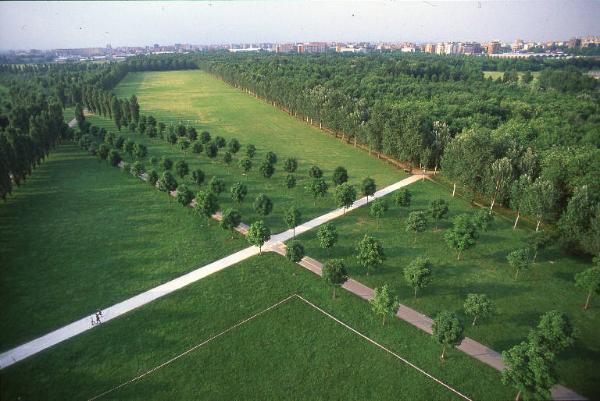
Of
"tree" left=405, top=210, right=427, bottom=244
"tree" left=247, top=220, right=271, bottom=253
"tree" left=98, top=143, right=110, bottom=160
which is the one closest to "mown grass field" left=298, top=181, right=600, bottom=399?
"tree" left=405, top=210, right=427, bottom=244

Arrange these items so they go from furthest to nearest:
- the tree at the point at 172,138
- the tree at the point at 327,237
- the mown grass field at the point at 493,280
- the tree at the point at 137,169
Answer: the tree at the point at 172,138
the tree at the point at 137,169
the tree at the point at 327,237
the mown grass field at the point at 493,280

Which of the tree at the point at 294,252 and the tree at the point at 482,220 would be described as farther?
the tree at the point at 482,220

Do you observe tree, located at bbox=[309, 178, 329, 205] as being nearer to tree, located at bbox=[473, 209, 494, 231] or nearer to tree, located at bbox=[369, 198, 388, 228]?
tree, located at bbox=[369, 198, 388, 228]

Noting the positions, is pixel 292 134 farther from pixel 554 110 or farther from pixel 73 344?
pixel 73 344

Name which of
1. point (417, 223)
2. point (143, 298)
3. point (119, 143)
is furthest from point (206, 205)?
point (119, 143)

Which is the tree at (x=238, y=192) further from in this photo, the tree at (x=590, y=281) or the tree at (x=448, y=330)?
the tree at (x=590, y=281)

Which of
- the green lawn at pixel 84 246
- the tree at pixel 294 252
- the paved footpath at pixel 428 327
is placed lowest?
the paved footpath at pixel 428 327

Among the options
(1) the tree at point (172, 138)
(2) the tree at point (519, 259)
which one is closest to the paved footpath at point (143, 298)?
(2) the tree at point (519, 259)

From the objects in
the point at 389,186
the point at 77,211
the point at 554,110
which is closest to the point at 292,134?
the point at 389,186
